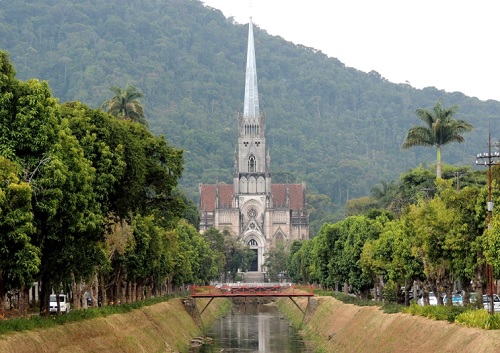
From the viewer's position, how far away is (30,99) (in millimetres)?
43344

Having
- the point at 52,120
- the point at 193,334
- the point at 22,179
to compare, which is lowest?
the point at 193,334

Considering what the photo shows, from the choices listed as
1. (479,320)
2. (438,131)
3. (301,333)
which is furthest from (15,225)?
(301,333)

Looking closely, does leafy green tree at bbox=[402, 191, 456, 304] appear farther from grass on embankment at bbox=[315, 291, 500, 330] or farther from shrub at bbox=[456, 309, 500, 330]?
shrub at bbox=[456, 309, 500, 330]

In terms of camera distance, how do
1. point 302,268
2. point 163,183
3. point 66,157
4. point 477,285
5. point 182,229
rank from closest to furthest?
point 66,157 → point 477,285 → point 163,183 → point 182,229 → point 302,268

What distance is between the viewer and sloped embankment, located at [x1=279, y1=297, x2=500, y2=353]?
43.2 meters

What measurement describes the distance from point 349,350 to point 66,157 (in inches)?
1204

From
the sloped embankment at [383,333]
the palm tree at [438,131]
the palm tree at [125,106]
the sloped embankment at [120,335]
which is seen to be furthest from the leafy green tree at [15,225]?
the palm tree at [438,131]

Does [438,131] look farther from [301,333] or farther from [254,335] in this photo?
[254,335]

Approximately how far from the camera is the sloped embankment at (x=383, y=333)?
43.2 meters

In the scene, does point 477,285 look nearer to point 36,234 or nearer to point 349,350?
point 349,350

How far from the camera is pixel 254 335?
330 ft

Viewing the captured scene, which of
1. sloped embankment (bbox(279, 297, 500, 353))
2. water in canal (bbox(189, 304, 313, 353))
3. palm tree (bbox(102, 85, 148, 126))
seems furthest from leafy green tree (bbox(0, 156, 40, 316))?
palm tree (bbox(102, 85, 148, 126))

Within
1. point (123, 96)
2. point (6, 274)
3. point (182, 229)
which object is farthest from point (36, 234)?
point (182, 229)

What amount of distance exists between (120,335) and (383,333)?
16.6 metres
